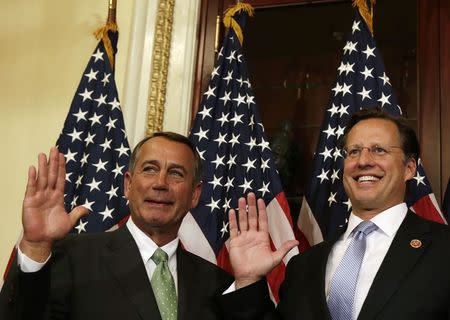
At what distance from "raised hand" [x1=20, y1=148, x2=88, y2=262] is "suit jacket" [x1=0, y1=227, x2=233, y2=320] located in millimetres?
76

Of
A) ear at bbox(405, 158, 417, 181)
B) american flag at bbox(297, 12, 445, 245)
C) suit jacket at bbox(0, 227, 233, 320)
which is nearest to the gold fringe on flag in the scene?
american flag at bbox(297, 12, 445, 245)

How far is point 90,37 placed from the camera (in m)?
4.12

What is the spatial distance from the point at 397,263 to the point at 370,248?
0.16m

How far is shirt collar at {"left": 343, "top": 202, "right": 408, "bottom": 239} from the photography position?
2.49 meters

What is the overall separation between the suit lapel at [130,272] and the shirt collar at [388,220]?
723 millimetres

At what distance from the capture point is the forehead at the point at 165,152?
2773mm

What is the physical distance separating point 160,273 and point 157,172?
41 cm

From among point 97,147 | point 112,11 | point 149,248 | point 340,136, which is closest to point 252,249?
point 149,248

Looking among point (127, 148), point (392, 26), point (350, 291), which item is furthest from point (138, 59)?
point (350, 291)

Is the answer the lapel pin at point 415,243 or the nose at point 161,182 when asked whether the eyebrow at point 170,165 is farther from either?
the lapel pin at point 415,243

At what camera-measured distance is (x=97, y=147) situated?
11.9ft

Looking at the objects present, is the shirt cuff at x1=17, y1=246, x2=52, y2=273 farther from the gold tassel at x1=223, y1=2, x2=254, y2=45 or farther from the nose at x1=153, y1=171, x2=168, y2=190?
the gold tassel at x1=223, y1=2, x2=254, y2=45

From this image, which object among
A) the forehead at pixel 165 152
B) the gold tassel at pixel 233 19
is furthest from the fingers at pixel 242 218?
the gold tassel at pixel 233 19

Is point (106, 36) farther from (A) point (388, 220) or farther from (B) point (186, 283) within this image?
(A) point (388, 220)
